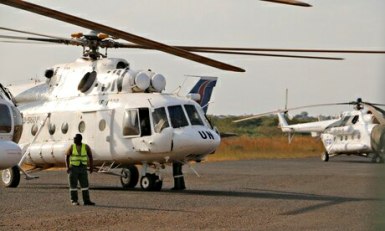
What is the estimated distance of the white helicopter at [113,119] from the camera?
19469mm

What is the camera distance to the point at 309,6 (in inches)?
91.5

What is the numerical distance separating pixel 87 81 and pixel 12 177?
3.19 meters

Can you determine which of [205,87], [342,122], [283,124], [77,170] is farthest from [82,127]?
[283,124]

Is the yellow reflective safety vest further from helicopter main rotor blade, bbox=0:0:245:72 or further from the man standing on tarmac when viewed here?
helicopter main rotor blade, bbox=0:0:245:72

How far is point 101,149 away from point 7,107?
4118 mm

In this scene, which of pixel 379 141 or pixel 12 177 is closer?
pixel 379 141

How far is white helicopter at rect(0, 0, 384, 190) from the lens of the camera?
766 inches

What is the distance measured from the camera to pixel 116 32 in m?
3.37

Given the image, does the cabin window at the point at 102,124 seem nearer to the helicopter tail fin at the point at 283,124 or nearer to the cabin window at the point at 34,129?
the cabin window at the point at 34,129

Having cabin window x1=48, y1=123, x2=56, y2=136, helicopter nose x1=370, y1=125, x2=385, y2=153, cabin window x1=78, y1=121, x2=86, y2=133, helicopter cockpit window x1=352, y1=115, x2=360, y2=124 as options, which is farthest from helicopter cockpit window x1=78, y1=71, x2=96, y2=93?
helicopter cockpit window x1=352, y1=115, x2=360, y2=124

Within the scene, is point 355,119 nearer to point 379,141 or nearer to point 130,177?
point 130,177

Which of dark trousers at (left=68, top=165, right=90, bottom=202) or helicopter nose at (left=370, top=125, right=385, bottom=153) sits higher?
helicopter nose at (left=370, top=125, right=385, bottom=153)

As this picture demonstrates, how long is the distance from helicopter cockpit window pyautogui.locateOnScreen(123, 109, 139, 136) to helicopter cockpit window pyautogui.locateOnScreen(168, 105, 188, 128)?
2.98 ft

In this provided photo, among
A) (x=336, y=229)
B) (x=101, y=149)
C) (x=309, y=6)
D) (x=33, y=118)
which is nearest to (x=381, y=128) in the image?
(x=309, y=6)
